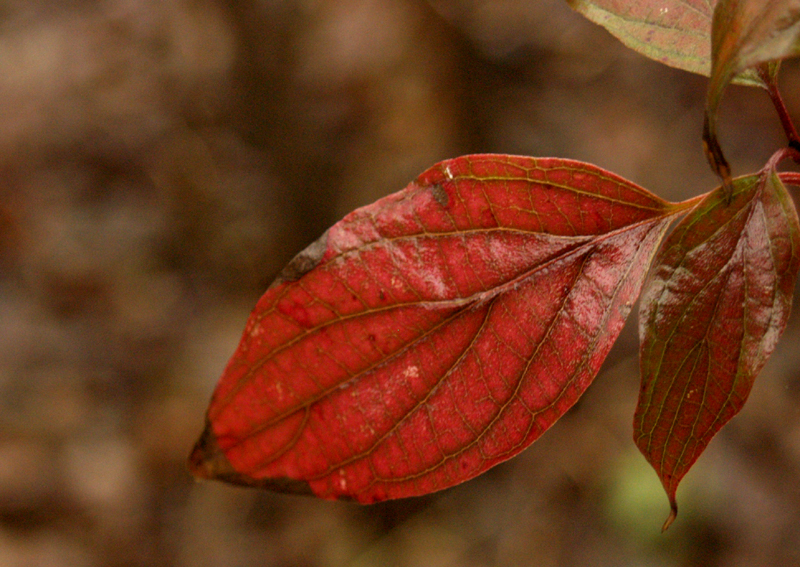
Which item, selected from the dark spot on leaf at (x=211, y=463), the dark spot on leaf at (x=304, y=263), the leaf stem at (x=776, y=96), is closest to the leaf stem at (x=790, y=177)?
the leaf stem at (x=776, y=96)

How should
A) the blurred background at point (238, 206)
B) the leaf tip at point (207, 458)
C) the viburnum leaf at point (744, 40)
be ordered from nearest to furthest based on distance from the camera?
the viburnum leaf at point (744, 40), the leaf tip at point (207, 458), the blurred background at point (238, 206)

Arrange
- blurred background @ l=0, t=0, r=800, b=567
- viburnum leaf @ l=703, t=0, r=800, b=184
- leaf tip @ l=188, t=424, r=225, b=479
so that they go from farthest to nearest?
blurred background @ l=0, t=0, r=800, b=567 < leaf tip @ l=188, t=424, r=225, b=479 < viburnum leaf @ l=703, t=0, r=800, b=184

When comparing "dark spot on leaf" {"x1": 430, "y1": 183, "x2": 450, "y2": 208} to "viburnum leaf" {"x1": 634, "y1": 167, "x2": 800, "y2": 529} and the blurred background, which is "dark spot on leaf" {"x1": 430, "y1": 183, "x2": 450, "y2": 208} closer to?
"viburnum leaf" {"x1": 634, "y1": 167, "x2": 800, "y2": 529}

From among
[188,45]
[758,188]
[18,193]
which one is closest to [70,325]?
[18,193]

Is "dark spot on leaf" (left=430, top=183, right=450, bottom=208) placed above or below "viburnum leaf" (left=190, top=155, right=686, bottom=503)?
above

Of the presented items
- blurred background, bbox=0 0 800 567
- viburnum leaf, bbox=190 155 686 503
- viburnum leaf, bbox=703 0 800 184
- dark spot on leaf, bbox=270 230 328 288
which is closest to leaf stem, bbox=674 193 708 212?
viburnum leaf, bbox=190 155 686 503

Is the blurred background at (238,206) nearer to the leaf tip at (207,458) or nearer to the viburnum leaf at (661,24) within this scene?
the viburnum leaf at (661,24)

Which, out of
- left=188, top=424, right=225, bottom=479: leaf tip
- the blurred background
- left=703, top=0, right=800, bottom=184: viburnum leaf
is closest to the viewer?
left=703, top=0, right=800, bottom=184: viburnum leaf
